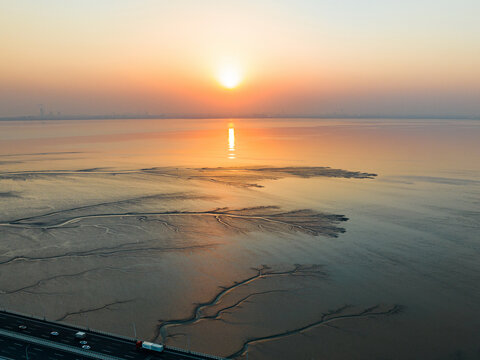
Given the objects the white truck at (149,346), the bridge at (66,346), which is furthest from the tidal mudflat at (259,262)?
the white truck at (149,346)

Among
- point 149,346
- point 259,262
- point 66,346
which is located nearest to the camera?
point 149,346

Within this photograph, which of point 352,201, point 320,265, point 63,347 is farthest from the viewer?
point 352,201

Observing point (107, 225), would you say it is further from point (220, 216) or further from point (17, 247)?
point (220, 216)

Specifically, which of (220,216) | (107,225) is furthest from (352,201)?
(107,225)

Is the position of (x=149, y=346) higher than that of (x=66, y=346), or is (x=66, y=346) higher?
(x=149, y=346)

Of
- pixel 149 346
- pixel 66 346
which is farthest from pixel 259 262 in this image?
pixel 66 346

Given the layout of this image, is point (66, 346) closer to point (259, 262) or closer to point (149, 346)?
point (149, 346)

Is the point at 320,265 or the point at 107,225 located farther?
the point at 107,225
